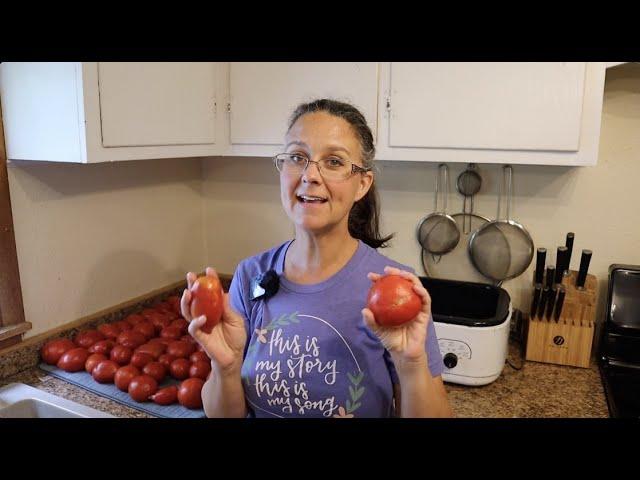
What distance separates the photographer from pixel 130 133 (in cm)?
148

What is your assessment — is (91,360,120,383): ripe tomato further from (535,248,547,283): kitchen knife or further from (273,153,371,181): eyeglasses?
(535,248,547,283): kitchen knife

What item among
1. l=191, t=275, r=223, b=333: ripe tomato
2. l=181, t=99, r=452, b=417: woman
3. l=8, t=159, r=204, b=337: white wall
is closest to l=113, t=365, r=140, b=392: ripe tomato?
l=8, t=159, r=204, b=337: white wall

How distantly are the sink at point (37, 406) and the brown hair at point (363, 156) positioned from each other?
0.84 m

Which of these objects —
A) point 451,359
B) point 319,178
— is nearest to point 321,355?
point 319,178

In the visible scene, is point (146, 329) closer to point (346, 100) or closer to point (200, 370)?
point (200, 370)

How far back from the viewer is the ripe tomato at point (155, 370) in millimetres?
1545

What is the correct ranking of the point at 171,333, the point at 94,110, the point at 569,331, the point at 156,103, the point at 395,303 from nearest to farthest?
1. the point at 395,303
2. the point at 94,110
3. the point at 156,103
4. the point at 569,331
5. the point at 171,333

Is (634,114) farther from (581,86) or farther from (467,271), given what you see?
(467,271)

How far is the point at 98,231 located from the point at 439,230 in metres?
1.25

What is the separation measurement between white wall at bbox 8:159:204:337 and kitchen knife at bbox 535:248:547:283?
1448 mm

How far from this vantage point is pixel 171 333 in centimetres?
179

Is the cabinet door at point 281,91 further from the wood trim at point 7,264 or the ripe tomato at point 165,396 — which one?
the ripe tomato at point 165,396

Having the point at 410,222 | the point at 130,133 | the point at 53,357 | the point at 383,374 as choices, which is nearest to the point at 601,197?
the point at 410,222
